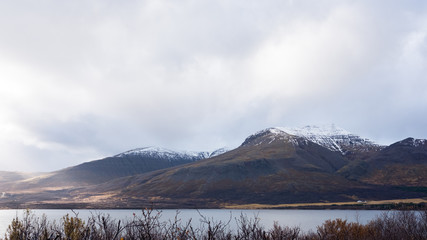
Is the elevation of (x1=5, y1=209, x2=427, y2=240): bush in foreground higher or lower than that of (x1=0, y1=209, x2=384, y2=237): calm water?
higher

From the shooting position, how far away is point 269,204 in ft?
625

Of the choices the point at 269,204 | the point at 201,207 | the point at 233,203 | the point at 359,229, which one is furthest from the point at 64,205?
the point at 359,229

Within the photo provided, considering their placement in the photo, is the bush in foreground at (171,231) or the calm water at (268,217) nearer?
the bush in foreground at (171,231)

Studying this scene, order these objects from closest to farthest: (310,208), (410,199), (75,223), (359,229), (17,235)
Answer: (75,223), (17,235), (359,229), (310,208), (410,199)

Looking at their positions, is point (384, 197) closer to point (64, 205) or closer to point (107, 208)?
point (107, 208)

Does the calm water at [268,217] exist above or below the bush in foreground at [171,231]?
below

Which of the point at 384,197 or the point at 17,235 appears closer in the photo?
the point at 17,235

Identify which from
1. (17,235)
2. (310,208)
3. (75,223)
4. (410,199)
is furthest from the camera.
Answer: (410,199)

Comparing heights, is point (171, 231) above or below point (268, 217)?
above

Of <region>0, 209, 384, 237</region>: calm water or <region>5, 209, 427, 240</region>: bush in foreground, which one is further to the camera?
<region>0, 209, 384, 237</region>: calm water

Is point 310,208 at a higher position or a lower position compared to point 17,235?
lower

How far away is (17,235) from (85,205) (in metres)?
184

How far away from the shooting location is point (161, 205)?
18912cm

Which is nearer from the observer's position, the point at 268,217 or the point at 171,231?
the point at 171,231
